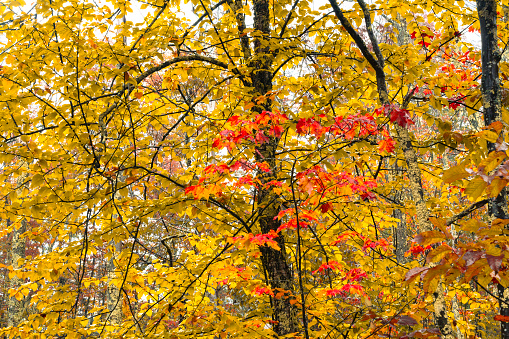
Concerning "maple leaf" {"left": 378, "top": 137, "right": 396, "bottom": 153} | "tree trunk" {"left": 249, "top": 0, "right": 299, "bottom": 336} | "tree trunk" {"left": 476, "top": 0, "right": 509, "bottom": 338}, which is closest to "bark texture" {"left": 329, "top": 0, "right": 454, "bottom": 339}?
"tree trunk" {"left": 476, "top": 0, "right": 509, "bottom": 338}

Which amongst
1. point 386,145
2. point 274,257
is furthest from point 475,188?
point 274,257

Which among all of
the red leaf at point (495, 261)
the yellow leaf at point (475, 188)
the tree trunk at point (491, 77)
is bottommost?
the red leaf at point (495, 261)

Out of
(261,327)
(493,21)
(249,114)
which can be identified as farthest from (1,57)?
(493,21)

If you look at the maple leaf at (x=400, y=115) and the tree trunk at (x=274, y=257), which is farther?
the tree trunk at (x=274, y=257)

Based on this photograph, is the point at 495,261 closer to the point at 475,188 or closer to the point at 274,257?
the point at 475,188

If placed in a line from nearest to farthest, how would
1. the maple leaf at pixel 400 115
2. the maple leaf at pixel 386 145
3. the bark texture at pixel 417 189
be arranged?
the bark texture at pixel 417 189 → the maple leaf at pixel 400 115 → the maple leaf at pixel 386 145

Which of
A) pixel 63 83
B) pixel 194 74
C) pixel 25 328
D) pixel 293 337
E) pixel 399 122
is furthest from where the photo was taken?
pixel 194 74

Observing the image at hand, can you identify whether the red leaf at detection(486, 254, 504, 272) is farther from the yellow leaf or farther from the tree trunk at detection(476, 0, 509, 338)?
the tree trunk at detection(476, 0, 509, 338)

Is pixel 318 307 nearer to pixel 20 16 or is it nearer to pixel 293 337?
pixel 293 337

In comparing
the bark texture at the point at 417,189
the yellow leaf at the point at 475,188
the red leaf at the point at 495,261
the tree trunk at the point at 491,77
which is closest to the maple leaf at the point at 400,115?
the bark texture at the point at 417,189

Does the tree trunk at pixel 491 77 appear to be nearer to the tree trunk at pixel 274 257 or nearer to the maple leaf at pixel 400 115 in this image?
the maple leaf at pixel 400 115

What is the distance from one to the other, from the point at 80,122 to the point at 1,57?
1149 millimetres

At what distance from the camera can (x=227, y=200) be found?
11.0 feet

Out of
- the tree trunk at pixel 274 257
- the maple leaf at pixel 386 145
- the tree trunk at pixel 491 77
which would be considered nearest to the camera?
the tree trunk at pixel 491 77
